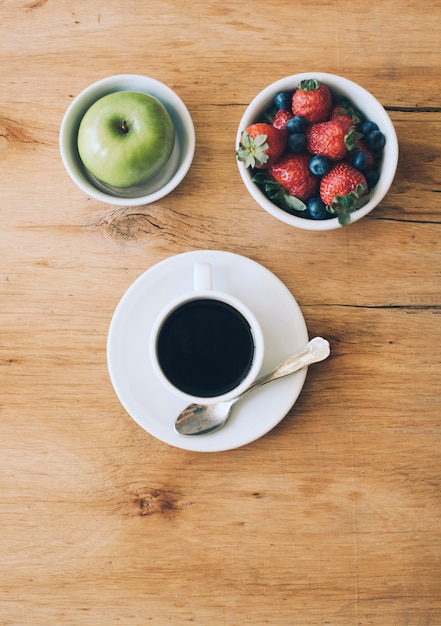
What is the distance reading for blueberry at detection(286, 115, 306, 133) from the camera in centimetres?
90

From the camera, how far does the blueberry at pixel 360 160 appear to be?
90 cm

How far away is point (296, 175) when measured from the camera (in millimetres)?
917

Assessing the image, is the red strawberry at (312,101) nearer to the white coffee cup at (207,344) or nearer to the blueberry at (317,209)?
the blueberry at (317,209)

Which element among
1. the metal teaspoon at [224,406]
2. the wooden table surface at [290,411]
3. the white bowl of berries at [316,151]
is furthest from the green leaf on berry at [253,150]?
the metal teaspoon at [224,406]

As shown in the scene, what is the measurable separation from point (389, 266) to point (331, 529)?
0.43 metres

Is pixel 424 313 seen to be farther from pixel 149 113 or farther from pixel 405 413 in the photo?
pixel 149 113

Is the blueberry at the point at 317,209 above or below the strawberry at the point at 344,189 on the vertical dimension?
below

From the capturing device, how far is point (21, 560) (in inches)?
39.9

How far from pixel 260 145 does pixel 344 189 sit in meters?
0.13

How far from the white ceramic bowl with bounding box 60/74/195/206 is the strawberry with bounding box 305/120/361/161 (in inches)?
7.4

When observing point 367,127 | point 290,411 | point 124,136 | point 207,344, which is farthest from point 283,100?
point 290,411

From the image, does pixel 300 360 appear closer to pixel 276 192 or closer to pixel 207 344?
pixel 207 344

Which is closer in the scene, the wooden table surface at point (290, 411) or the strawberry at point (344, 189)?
the strawberry at point (344, 189)

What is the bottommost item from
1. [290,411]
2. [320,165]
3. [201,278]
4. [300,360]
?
[290,411]
